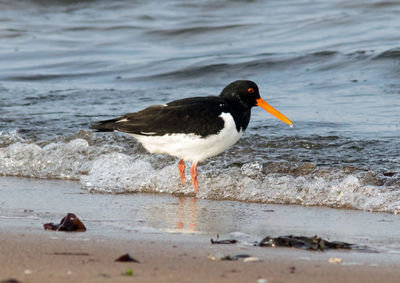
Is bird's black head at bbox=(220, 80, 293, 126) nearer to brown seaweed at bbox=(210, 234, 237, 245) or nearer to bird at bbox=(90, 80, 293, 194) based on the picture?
bird at bbox=(90, 80, 293, 194)

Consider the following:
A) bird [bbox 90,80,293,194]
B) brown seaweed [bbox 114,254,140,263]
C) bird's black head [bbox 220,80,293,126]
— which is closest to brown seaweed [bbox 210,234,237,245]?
brown seaweed [bbox 114,254,140,263]

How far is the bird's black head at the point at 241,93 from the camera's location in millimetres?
6246

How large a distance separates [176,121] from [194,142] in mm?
232

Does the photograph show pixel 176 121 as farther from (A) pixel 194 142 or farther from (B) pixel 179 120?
(A) pixel 194 142

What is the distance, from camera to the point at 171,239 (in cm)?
406

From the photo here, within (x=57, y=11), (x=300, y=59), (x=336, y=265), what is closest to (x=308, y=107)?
(x=300, y=59)

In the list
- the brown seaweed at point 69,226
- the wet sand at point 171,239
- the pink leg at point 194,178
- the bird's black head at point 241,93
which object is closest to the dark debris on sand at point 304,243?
the wet sand at point 171,239

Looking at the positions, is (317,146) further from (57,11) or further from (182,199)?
(57,11)

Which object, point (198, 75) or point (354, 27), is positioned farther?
point (354, 27)

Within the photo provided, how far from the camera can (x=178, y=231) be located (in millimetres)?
4332

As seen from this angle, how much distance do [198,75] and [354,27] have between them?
13.1 ft

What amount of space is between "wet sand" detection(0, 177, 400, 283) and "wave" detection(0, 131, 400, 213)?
0.74 feet

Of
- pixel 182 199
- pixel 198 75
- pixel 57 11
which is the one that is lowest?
pixel 182 199

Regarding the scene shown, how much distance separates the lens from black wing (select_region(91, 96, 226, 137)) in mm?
5738
